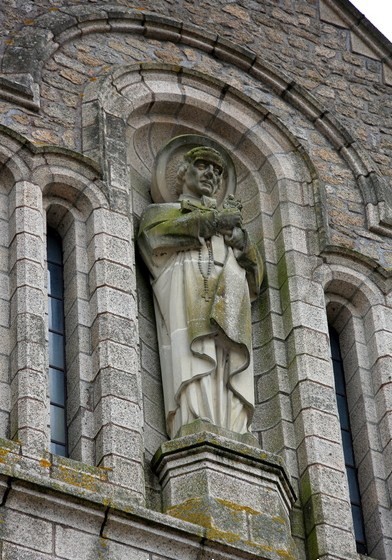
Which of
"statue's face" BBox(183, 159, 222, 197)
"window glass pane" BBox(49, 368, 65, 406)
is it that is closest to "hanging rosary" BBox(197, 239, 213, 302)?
"statue's face" BBox(183, 159, 222, 197)

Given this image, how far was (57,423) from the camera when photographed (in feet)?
54.9

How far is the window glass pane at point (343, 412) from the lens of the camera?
721 inches

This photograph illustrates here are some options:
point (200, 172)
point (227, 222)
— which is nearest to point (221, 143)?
point (200, 172)

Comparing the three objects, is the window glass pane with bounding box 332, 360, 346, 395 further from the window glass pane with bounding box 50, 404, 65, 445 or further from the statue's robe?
the window glass pane with bounding box 50, 404, 65, 445

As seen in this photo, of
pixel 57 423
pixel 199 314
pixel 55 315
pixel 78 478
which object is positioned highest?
pixel 55 315

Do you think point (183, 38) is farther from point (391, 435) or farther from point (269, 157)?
point (391, 435)

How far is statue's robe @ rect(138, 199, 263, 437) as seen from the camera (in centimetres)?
1694

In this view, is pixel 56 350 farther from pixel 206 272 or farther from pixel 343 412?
pixel 343 412

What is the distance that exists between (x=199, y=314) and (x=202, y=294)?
9.4 inches

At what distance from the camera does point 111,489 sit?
15.9 m

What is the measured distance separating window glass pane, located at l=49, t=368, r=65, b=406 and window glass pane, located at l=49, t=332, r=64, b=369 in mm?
79

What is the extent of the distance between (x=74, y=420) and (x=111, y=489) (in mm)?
973

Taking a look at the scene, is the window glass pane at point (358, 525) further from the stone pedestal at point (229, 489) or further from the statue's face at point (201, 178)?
the statue's face at point (201, 178)

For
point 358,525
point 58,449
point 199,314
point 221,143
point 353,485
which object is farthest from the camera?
point 221,143
